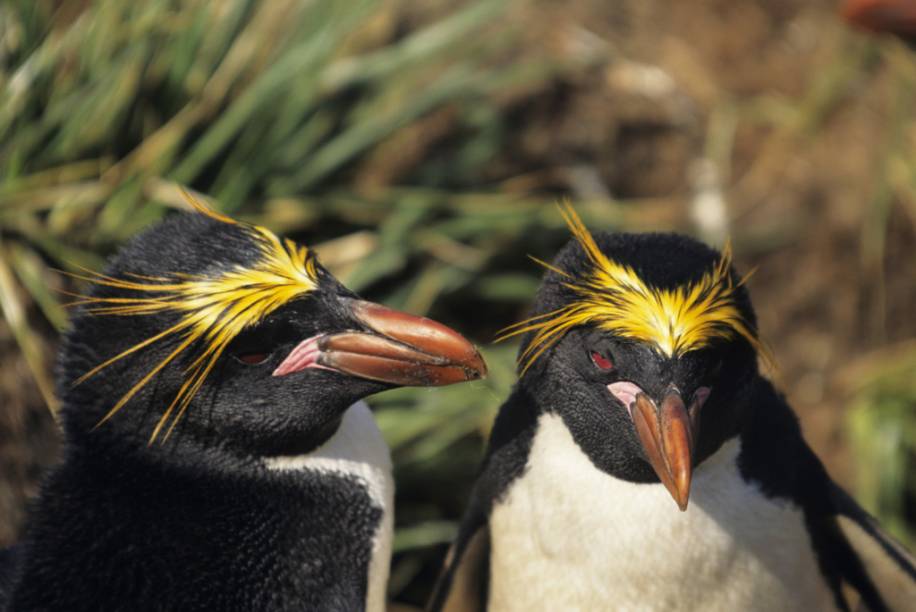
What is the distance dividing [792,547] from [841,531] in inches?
6.6

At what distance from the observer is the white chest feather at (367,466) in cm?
231

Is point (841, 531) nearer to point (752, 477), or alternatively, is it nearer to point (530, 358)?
point (752, 477)

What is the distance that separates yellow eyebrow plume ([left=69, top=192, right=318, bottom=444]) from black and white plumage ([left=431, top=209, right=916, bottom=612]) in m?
0.49

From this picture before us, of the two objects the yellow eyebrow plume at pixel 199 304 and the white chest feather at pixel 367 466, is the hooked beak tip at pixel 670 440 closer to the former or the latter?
the white chest feather at pixel 367 466

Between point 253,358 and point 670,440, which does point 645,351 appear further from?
point 253,358

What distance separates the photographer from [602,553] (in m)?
2.38

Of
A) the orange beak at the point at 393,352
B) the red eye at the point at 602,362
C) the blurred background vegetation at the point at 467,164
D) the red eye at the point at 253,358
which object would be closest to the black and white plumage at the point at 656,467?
the red eye at the point at 602,362

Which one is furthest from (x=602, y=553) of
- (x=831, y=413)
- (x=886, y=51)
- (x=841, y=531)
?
(x=886, y=51)

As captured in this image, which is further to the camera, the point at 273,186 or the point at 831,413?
the point at 831,413

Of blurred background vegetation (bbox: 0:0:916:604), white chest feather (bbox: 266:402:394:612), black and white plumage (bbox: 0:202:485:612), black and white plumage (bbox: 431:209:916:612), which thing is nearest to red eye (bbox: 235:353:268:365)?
black and white plumage (bbox: 0:202:485:612)

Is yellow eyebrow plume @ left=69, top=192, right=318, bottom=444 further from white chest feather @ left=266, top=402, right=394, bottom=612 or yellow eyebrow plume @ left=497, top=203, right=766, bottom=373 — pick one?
yellow eyebrow plume @ left=497, top=203, right=766, bottom=373

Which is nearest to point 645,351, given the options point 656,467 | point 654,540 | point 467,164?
point 656,467

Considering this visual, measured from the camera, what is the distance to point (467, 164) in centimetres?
448

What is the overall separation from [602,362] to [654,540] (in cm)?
35
